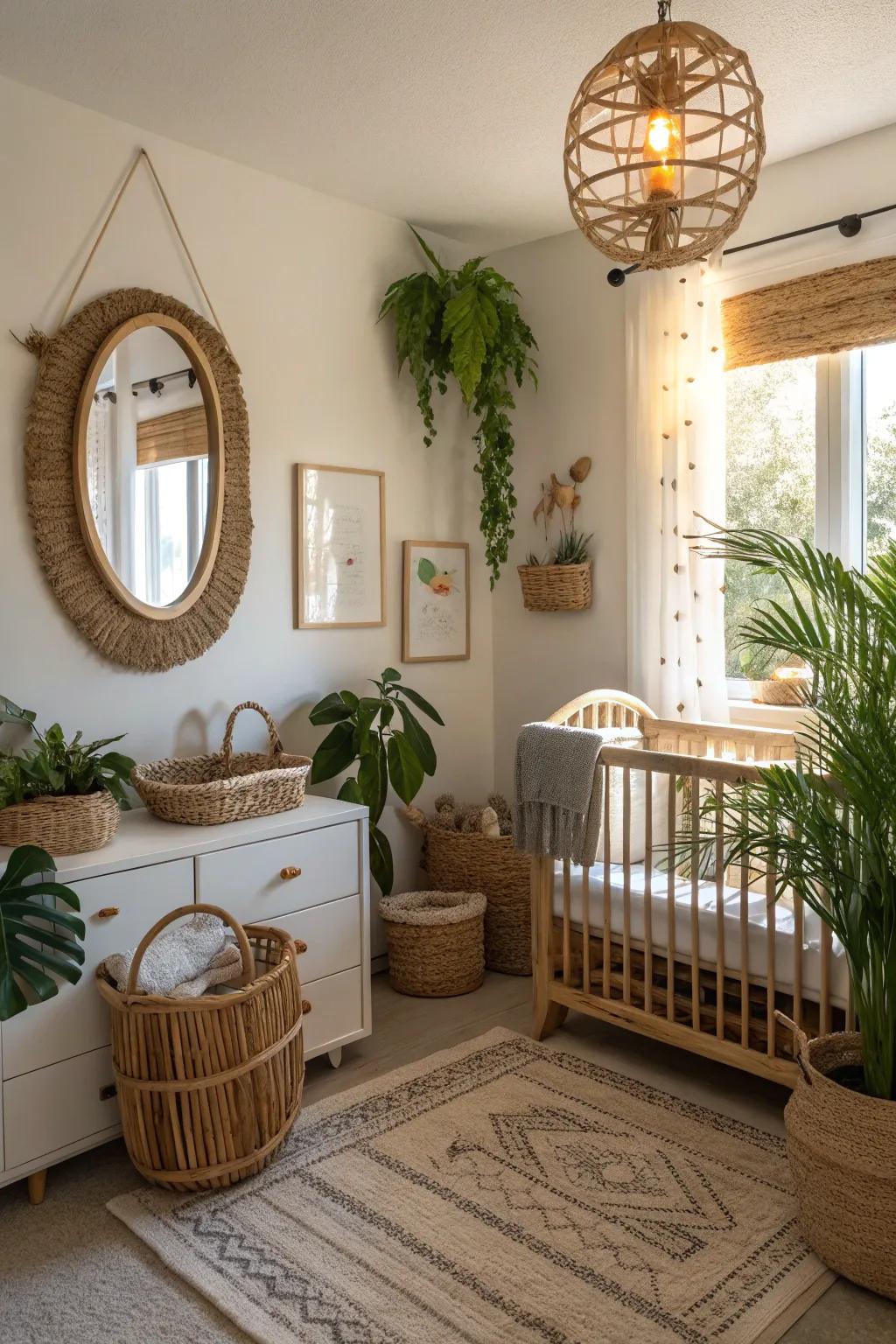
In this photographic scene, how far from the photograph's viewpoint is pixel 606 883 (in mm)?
2725

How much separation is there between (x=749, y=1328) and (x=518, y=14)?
2613 millimetres

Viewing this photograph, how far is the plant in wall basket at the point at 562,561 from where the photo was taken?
3.53m

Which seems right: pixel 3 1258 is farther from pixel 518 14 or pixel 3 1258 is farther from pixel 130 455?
pixel 518 14

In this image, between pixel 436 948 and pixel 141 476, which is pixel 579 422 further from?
pixel 436 948

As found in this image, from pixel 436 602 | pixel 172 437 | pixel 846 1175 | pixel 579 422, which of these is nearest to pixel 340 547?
pixel 436 602

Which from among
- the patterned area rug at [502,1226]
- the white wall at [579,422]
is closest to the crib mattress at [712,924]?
the patterned area rug at [502,1226]

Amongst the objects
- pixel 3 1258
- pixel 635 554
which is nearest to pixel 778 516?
pixel 635 554

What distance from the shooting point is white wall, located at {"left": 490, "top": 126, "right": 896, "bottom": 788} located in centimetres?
304

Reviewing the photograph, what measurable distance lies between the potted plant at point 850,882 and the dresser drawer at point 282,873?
3.71ft

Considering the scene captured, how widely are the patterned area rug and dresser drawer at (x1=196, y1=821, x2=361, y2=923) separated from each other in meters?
0.49

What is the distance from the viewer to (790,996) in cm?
238

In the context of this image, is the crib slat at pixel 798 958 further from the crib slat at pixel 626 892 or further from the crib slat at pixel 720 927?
the crib slat at pixel 626 892

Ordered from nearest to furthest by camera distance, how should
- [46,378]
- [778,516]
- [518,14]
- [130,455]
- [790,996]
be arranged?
[518,14] → [790,996] → [46,378] → [130,455] → [778,516]

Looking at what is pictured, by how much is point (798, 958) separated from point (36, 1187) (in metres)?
1.70
